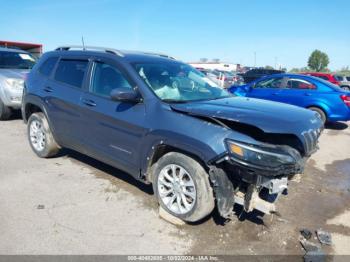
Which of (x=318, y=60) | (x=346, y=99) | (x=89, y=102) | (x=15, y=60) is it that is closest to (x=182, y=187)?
(x=89, y=102)

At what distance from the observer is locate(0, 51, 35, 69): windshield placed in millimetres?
9305

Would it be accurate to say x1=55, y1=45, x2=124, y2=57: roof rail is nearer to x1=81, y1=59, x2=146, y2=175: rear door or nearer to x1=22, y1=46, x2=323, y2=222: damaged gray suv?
x1=22, y1=46, x2=323, y2=222: damaged gray suv

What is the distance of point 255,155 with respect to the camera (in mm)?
3131

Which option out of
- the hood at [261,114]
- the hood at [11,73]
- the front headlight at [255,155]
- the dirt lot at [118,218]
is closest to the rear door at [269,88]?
the dirt lot at [118,218]

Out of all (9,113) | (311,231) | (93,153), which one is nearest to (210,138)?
(311,231)

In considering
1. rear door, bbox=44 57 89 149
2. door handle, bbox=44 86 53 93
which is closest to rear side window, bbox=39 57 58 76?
rear door, bbox=44 57 89 149

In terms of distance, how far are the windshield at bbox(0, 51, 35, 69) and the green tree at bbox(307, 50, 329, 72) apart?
8883 centimetres

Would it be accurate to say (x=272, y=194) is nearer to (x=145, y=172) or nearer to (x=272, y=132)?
(x=272, y=132)

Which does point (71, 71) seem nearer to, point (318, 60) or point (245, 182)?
point (245, 182)

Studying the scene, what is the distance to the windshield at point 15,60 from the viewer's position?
9305 millimetres

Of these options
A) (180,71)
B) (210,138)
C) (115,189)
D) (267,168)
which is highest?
(180,71)

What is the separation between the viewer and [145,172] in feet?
12.8

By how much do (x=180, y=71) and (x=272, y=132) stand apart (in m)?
1.92

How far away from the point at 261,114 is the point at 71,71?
9.62 ft
